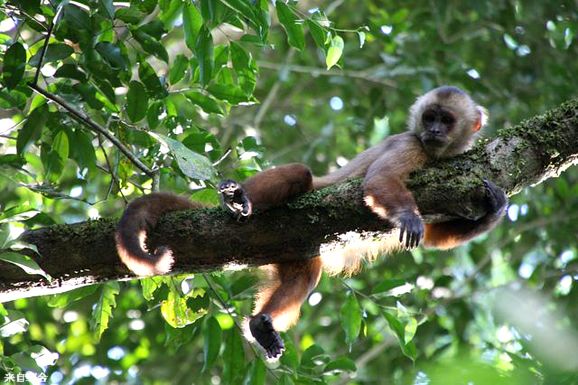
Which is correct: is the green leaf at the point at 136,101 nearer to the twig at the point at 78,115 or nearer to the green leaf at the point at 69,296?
the twig at the point at 78,115

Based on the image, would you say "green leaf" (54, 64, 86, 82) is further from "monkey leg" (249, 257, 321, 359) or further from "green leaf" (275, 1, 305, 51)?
"monkey leg" (249, 257, 321, 359)

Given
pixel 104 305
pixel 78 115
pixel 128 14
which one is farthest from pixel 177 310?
pixel 128 14

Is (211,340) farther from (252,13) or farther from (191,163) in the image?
(252,13)

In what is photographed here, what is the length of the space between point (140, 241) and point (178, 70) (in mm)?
1618

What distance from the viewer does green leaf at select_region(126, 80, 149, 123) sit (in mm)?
4797

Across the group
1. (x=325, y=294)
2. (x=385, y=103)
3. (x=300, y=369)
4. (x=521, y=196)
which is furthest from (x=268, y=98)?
(x=300, y=369)

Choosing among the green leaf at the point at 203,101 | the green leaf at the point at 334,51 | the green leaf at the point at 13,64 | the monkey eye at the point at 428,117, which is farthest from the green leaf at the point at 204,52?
the monkey eye at the point at 428,117

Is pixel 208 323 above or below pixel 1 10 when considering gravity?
below

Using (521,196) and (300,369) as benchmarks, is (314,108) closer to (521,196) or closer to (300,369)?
(521,196)

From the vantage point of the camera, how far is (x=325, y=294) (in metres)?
9.23

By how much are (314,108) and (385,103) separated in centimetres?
221

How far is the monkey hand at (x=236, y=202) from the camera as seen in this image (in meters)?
4.34

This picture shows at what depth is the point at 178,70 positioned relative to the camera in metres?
5.19

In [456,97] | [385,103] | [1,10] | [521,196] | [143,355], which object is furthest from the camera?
[385,103]
